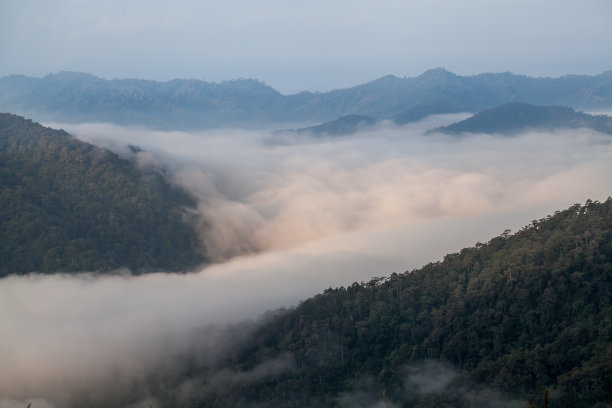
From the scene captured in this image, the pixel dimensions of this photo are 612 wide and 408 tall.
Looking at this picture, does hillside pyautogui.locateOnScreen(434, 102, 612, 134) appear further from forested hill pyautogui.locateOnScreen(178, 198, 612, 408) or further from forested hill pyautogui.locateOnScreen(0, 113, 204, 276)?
forested hill pyautogui.locateOnScreen(178, 198, 612, 408)

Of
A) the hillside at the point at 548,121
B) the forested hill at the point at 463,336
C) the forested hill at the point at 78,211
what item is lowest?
the forested hill at the point at 463,336

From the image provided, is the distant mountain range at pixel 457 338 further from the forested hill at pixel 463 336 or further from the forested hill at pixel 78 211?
the forested hill at pixel 78 211

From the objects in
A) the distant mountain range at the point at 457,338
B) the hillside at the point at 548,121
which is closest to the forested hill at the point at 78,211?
the distant mountain range at the point at 457,338

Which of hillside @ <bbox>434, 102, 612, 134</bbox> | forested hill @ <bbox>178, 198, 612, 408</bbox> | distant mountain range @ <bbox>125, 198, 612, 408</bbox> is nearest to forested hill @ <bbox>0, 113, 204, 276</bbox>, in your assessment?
distant mountain range @ <bbox>125, 198, 612, 408</bbox>

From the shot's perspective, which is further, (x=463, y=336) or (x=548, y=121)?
(x=548, y=121)

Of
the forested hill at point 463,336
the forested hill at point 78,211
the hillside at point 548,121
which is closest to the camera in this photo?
the forested hill at point 463,336

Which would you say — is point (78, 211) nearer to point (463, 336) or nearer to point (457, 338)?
point (457, 338)

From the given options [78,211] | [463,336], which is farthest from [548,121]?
[463,336]
